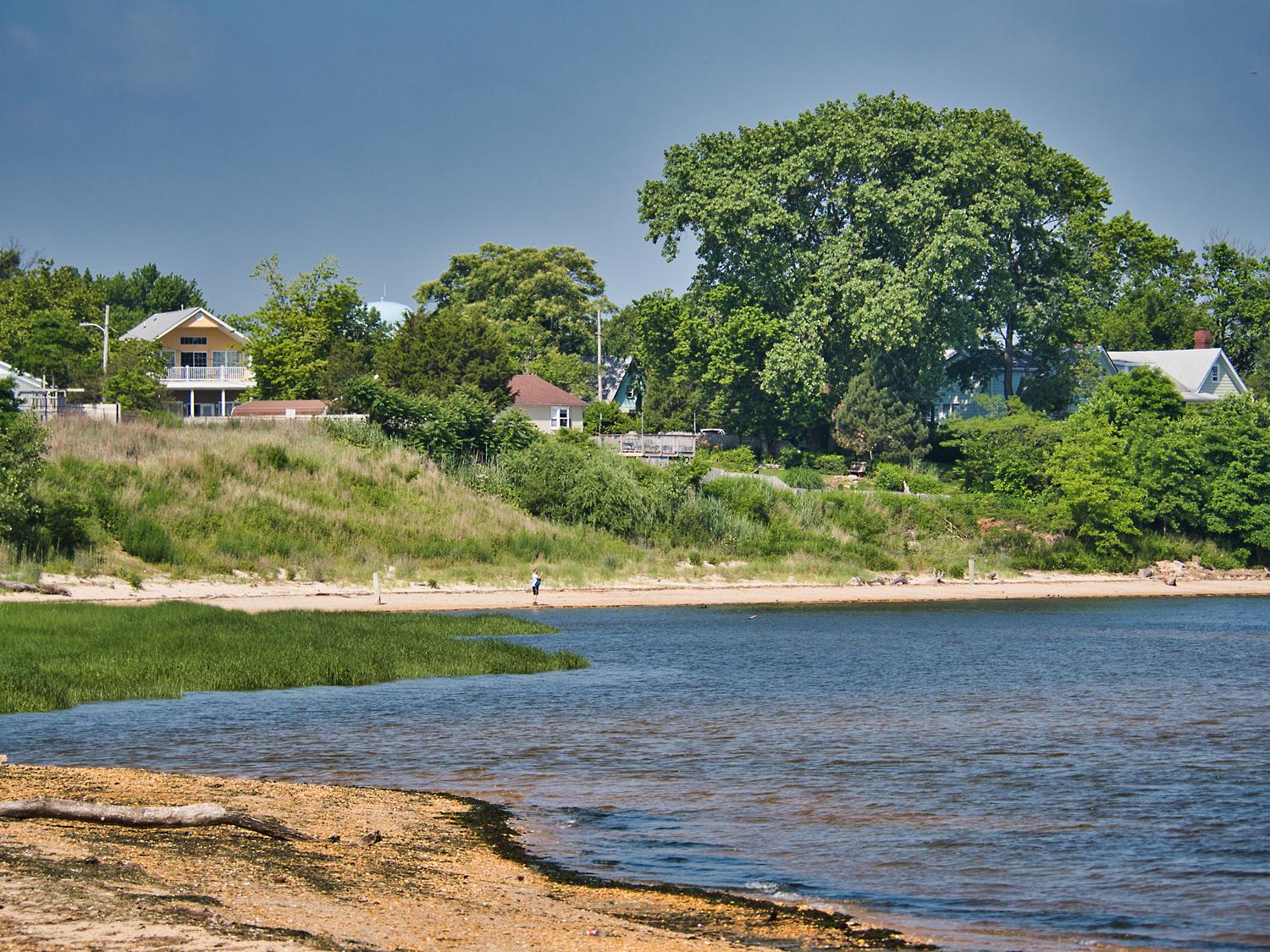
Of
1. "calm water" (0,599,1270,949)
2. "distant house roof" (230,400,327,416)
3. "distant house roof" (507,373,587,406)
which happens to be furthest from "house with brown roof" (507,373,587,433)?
"calm water" (0,599,1270,949)

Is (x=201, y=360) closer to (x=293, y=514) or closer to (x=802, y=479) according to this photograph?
(x=802, y=479)

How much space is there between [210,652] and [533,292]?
9384 centimetres

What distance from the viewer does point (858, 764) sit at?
20344mm

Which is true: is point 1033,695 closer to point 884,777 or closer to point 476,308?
point 884,777

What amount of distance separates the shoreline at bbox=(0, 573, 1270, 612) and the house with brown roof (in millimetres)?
35464

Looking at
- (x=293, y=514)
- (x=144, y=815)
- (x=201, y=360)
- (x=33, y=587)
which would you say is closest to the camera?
(x=144, y=815)

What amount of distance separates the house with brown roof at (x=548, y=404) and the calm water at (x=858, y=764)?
54.8 meters

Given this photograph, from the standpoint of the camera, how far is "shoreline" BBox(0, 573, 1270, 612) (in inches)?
1673

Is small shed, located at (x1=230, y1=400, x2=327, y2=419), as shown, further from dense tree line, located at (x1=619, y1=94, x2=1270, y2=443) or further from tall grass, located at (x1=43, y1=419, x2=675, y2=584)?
dense tree line, located at (x1=619, y1=94, x2=1270, y2=443)

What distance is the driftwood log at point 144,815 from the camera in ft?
44.5

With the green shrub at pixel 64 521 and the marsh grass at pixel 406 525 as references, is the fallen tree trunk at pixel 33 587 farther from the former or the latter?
the green shrub at pixel 64 521

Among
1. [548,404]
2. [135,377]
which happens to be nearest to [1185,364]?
[548,404]

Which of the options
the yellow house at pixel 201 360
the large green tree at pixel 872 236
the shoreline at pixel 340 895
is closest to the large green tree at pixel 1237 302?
the large green tree at pixel 872 236

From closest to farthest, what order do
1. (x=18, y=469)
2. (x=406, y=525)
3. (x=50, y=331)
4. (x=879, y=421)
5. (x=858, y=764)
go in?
(x=858, y=764) → (x=18, y=469) → (x=406, y=525) → (x=879, y=421) → (x=50, y=331)
